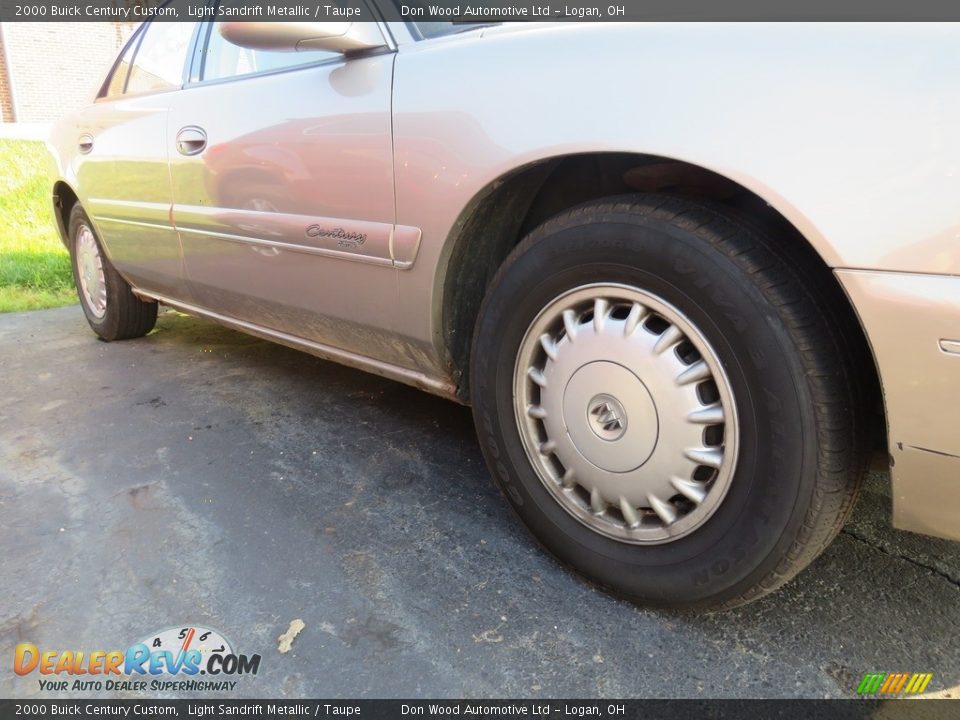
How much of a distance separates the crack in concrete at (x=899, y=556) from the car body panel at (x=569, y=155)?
586mm

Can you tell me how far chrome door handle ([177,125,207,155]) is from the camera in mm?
2525

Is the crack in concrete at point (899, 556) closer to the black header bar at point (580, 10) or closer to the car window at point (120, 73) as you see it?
the black header bar at point (580, 10)

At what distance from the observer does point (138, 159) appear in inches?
117

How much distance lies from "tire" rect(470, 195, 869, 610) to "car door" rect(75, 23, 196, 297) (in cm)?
188

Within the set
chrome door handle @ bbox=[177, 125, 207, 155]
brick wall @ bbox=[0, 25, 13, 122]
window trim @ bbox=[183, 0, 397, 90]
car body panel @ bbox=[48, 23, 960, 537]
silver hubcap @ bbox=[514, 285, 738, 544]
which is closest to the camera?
car body panel @ bbox=[48, 23, 960, 537]

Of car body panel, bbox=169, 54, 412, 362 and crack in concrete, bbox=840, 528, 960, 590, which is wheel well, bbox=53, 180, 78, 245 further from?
crack in concrete, bbox=840, 528, 960, 590

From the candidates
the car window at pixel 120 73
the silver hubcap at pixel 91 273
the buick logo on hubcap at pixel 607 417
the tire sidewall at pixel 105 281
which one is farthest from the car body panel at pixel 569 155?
the silver hubcap at pixel 91 273

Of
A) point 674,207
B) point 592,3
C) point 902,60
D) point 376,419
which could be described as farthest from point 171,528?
point 902,60

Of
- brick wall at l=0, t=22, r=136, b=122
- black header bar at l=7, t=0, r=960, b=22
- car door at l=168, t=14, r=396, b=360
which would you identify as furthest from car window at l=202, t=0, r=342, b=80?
brick wall at l=0, t=22, r=136, b=122

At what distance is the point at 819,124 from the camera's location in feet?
3.76

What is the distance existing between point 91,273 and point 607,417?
357cm

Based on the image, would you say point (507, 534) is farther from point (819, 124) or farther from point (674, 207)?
point (819, 124)

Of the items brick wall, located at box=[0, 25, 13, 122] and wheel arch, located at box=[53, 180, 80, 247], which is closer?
wheel arch, located at box=[53, 180, 80, 247]

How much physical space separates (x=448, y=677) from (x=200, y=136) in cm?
207
